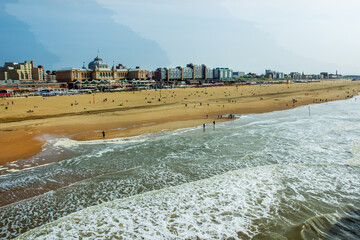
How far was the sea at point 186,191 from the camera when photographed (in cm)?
908

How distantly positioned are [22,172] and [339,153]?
1976cm

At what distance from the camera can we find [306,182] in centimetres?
1261

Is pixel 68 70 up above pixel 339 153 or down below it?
above

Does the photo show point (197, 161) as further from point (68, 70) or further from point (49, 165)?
point (68, 70)

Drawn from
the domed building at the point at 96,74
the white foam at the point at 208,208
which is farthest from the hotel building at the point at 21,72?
the white foam at the point at 208,208

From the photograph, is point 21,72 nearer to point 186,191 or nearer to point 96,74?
point 96,74

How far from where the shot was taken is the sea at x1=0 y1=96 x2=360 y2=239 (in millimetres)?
9078

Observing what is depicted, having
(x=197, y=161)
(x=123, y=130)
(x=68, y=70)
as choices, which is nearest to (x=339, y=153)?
(x=197, y=161)

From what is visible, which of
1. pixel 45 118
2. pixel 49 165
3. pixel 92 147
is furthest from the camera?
pixel 45 118

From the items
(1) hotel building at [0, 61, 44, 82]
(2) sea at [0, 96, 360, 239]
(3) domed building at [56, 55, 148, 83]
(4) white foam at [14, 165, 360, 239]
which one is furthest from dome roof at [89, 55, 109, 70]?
(4) white foam at [14, 165, 360, 239]

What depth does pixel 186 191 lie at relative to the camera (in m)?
11.8

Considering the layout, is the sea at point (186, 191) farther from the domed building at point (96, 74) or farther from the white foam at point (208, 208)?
the domed building at point (96, 74)

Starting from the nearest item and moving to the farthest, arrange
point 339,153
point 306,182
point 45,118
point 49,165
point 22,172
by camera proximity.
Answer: point 306,182
point 22,172
point 49,165
point 339,153
point 45,118

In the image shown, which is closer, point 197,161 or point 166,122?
point 197,161
